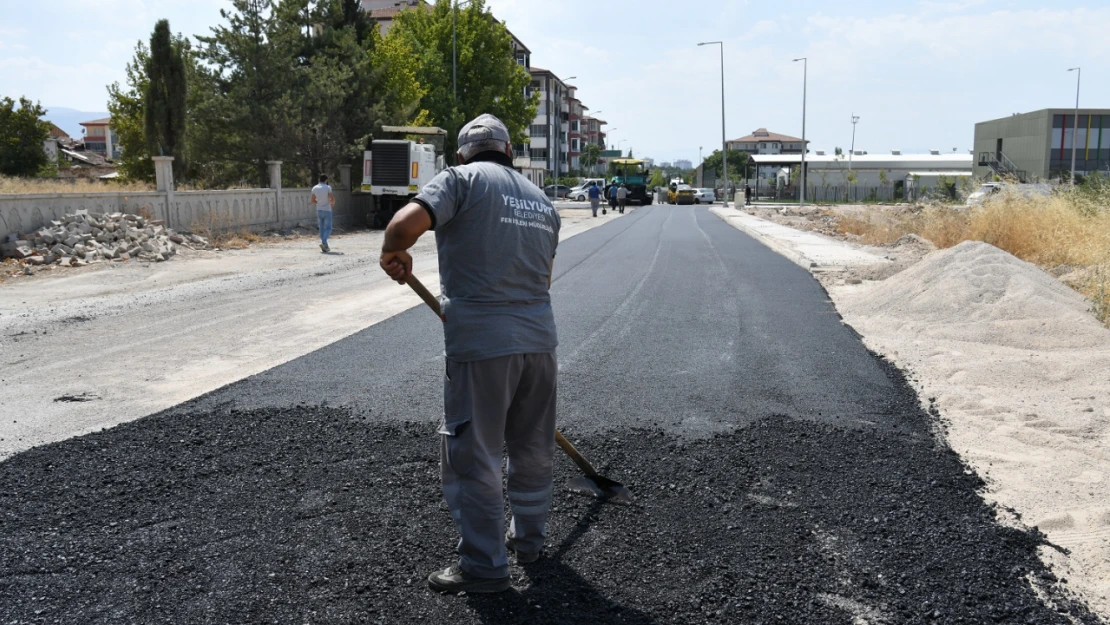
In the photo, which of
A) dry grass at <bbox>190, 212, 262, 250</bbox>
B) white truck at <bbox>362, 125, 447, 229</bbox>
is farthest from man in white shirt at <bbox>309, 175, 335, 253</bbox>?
white truck at <bbox>362, 125, 447, 229</bbox>

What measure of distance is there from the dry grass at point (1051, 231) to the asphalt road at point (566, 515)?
5732mm

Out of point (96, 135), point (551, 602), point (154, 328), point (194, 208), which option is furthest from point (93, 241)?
point (96, 135)

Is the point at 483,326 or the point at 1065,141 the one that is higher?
the point at 1065,141

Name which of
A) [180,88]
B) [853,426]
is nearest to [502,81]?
[180,88]

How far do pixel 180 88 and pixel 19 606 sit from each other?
2887 centimetres

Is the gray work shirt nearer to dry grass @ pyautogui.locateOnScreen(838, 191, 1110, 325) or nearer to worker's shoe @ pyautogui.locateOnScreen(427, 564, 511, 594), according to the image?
worker's shoe @ pyautogui.locateOnScreen(427, 564, 511, 594)

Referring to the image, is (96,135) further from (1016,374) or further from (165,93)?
(1016,374)

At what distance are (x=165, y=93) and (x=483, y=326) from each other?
29142mm

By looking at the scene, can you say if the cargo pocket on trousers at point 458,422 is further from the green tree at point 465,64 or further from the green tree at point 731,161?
the green tree at point 731,161

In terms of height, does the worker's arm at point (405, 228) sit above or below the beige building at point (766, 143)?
below

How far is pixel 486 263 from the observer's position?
10.9 feet

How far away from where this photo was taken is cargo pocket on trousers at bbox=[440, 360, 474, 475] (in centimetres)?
332

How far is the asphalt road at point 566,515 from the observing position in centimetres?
334

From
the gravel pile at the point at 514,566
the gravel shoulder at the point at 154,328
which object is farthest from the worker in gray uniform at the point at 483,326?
the gravel shoulder at the point at 154,328
